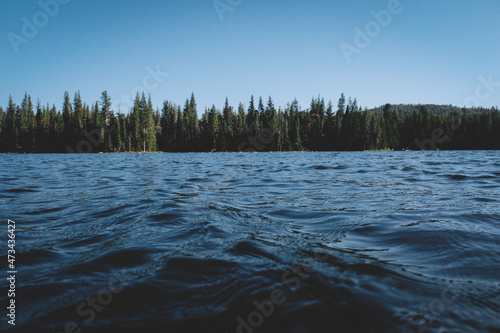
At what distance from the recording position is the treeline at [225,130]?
3531 inches

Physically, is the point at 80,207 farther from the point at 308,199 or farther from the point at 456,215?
the point at 456,215

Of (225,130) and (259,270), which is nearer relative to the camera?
(259,270)

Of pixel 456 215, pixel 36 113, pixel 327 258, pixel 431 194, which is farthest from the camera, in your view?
pixel 36 113

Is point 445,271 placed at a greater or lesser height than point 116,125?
lesser

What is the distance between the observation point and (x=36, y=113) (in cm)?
10038

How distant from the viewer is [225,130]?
102688 mm

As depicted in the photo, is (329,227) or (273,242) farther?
(329,227)

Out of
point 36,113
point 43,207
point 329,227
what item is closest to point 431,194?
point 329,227

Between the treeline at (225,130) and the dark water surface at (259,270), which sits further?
the treeline at (225,130)

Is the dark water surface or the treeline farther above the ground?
the treeline

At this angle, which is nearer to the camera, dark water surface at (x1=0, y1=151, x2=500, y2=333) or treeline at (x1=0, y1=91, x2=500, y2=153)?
dark water surface at (x1=0, y1=151, x2=500, y2=333)

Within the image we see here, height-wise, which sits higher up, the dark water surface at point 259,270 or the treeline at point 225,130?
the treeline at point 225,130

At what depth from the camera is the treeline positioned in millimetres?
89688

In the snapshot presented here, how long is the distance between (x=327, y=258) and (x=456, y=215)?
12.5 ft
